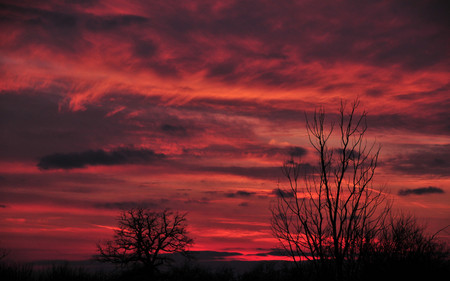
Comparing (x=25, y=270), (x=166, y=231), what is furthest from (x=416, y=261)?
(x=166, y=231)

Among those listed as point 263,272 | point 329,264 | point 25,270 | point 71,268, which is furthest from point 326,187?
point 263,272

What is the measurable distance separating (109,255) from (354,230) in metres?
39.3

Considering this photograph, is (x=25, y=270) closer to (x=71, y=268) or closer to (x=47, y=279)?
(x=47, y=279)

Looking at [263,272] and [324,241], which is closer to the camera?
[324,241]

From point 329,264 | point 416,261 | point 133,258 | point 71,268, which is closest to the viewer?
point 329,264

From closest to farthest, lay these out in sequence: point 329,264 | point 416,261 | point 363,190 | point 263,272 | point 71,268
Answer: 1. point 329,264
2. point 363,190
3. point 416,261
4. point 71,268
5. point 263,272

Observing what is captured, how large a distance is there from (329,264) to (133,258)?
3772 centimetres

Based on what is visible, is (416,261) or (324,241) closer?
(324,241)

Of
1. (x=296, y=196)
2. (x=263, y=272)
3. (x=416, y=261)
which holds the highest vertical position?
(x=296, y=196)

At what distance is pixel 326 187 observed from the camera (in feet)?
30.4

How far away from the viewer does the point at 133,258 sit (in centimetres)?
4344

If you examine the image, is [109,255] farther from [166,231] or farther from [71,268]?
[71,268]

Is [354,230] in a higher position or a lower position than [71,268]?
higher

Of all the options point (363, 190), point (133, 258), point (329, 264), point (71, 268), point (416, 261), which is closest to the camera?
point (329, 264)
